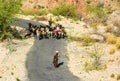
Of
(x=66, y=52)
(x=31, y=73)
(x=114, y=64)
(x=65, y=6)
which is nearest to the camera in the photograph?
(x=31, y=73)

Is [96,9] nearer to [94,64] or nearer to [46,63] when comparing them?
[94,64]

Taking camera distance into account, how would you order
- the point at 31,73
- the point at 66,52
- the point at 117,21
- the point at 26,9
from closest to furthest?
the point at 31,73
the point at 66,52
the point at 117,21
the point at 26,9

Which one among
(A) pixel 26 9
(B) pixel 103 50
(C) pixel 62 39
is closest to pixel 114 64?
(B) pixel 103 50

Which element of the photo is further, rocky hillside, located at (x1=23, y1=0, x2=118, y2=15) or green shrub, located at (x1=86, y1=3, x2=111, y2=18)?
rocky hillside, located at (x1=23, y1=0, x2=118, y2=15)

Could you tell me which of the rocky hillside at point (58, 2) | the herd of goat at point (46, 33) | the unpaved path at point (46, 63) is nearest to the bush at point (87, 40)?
the unpaved path at point (46, 63)

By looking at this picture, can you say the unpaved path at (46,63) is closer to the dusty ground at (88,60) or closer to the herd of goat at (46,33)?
the dusty ground at (88,60)

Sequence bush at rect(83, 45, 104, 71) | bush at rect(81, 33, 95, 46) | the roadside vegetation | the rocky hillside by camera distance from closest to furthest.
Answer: bush at rect(83, 45, 104, 71)
the roadside vegetation
bush at rect(81, 33, 95, 46)
the rocky hillside

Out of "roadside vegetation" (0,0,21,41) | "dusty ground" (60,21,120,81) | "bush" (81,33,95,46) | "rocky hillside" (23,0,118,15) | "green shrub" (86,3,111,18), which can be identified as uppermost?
"roadside vegetation" (0,0,21,41)

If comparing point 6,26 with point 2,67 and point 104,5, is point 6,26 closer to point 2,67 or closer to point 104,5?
point 2,67

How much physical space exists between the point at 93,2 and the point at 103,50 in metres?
48.4

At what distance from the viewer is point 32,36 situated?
157ft

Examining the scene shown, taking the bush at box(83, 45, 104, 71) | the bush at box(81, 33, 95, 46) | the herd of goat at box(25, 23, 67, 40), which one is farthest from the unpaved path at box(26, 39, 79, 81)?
the bush at box(81, 33, 95, 46)

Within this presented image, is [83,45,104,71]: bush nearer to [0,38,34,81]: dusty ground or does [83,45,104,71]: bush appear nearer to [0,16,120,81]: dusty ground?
[0,16,120,81]: dusty ground

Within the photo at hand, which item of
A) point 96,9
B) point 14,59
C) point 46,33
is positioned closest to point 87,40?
point 46,33
